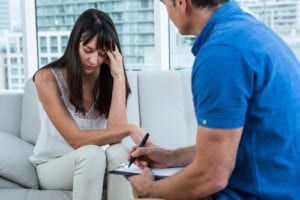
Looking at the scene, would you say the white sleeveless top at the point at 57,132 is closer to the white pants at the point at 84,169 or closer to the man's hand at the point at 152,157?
the white pants at the point at 84,169

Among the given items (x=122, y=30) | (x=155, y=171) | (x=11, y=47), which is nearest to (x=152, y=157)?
(x=155, y=171)

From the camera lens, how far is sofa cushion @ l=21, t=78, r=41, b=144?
249 cm

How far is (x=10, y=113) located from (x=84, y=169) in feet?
3.45

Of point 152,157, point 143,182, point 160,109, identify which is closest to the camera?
point 143,182

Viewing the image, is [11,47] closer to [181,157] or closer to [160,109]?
[160,109]

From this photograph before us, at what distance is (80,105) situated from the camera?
1.97 meters

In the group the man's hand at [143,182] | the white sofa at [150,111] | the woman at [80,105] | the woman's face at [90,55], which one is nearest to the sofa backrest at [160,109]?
the white sofa at [150,111]

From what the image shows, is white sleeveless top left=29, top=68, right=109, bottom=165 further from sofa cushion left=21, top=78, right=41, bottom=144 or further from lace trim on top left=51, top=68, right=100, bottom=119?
sofa cushion left=21, top=78, right=41, bottom=144

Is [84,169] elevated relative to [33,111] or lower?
lower

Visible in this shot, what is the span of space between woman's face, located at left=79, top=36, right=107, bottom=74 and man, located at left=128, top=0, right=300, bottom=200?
2.87 ft

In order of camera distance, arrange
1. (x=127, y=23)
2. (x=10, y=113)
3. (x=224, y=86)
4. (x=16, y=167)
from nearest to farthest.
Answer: (x=224, y=86)
(x=16, y=167)
(x=10, y=113)
(x=127, y=23)

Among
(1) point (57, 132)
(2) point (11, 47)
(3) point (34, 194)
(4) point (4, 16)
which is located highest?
(4) point (4, 16)

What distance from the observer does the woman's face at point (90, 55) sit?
192 centimetres

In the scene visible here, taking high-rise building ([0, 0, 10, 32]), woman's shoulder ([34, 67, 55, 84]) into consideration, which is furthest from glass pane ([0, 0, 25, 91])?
woman's shoulder ([34, 67, 55, 84])
